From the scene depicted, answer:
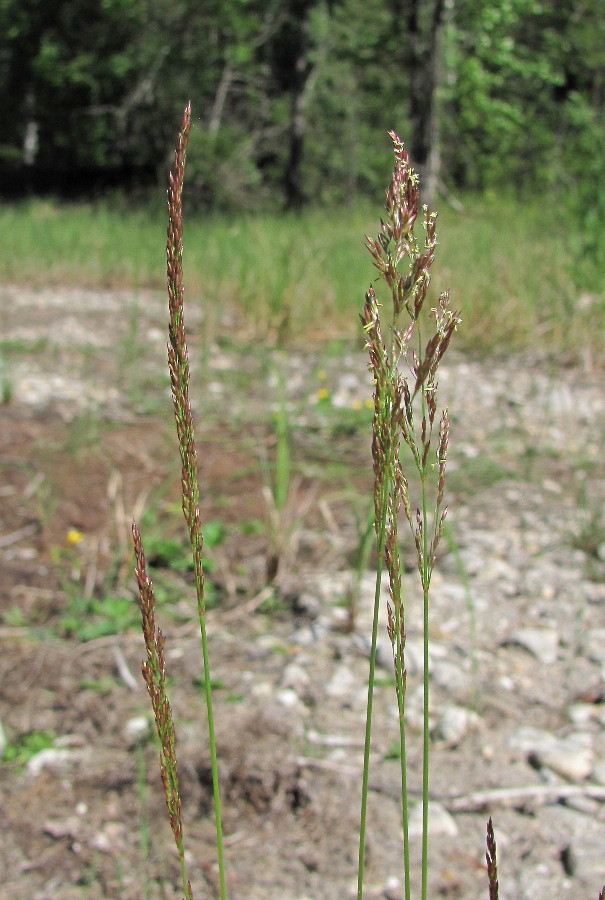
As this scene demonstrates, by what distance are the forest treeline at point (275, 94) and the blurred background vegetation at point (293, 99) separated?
39mm

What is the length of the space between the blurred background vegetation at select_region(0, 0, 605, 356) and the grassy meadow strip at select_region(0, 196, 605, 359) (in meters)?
1.26

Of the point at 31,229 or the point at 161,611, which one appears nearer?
the point at 161,611

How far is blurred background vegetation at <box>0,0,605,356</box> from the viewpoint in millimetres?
11156

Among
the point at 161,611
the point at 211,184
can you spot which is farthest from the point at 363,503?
the point at 211,184

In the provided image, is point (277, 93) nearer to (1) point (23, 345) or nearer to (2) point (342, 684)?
(1) point (23, 345)

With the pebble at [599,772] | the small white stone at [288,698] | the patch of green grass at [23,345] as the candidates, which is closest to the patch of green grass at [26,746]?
the small white stone at [288,698]

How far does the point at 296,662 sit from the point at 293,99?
1375cm

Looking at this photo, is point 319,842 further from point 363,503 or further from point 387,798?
point 363,503

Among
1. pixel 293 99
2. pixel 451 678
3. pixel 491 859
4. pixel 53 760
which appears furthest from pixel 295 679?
pixel 293 99

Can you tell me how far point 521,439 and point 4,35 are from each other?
64.2 feet

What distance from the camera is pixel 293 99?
14.3m

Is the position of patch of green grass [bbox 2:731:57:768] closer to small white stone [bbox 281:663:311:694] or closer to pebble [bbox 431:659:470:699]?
small white stone [bbox 281:663:311:694]

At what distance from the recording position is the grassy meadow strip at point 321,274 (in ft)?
14.7

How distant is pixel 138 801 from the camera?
1.51m
